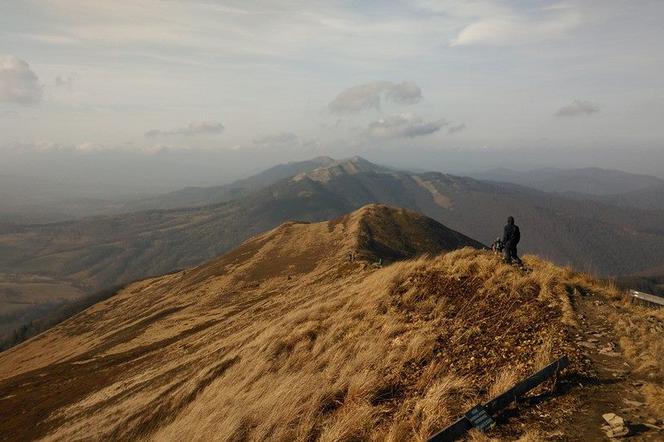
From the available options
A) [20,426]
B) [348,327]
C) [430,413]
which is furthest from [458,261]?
[20,426]

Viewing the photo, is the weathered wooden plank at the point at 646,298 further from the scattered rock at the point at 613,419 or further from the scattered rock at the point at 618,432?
the scattered rock at the point at 618,432

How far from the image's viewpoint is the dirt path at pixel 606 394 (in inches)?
326

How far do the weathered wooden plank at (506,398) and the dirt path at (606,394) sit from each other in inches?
26.1

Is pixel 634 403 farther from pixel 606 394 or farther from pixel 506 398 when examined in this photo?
pixel 506 398

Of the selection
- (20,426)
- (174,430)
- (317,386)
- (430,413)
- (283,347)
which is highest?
(430,413)

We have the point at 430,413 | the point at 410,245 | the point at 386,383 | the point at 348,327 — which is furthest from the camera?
the point at 410,245

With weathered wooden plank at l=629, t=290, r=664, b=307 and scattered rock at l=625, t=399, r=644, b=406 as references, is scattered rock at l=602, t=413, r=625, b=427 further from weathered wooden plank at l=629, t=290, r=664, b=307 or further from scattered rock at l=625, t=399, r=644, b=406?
weathered wooden plank at l=629, t=290, r=664, b=307

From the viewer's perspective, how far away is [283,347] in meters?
18.3

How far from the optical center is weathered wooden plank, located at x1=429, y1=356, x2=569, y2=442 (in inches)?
329

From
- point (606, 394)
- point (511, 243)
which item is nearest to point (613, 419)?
point (606, 394)

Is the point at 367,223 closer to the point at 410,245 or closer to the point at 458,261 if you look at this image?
the point at 410,245

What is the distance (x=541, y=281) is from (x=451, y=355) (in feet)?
20.5

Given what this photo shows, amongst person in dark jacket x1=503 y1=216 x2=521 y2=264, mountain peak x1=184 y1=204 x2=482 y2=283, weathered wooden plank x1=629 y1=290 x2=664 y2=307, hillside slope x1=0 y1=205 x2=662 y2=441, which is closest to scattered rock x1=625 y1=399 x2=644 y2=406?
hillside slope x1=0 y1=205 x2=662 y2=441

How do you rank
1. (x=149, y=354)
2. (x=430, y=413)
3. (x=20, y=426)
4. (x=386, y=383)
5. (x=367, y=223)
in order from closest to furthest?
(x=430, y=413) < (x=386, y=383) < (x=20, y=426) < (x=149, y=354) < (x=367, y=223)
